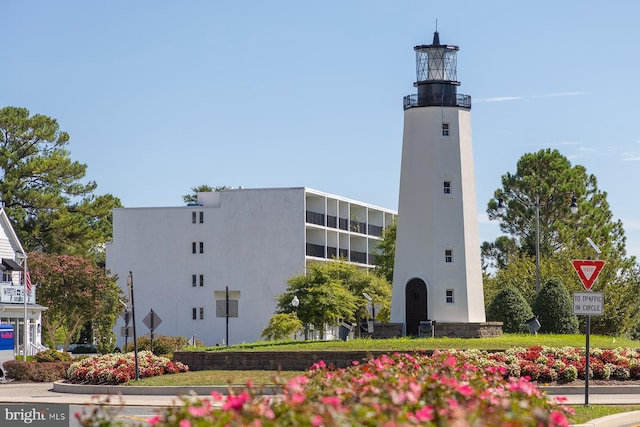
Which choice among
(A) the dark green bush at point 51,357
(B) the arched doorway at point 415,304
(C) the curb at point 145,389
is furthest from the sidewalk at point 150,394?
(B) the arched doorway at point 415,304

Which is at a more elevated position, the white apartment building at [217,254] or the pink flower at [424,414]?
the white apartment building at [217,254]

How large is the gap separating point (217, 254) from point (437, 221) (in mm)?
38051

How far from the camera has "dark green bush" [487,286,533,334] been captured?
5097cm

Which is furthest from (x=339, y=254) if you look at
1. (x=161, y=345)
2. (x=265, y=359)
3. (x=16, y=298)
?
(x=265, y=359)

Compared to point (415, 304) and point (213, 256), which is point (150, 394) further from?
point (213, 256)

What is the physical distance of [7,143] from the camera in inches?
3501

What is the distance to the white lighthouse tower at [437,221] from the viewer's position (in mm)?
49688

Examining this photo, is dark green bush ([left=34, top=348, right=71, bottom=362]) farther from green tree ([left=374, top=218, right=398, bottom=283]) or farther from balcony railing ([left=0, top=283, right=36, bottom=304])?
green tree ([left=374, top=218, right=398, bottom=283])

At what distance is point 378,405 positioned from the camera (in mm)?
11477

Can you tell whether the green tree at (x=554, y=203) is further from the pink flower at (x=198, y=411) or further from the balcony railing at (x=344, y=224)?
the pink flower at (x=198, y=411)

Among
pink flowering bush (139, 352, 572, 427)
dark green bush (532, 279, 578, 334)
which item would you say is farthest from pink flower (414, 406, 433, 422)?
dark green bush (532, 279, 578, 334)

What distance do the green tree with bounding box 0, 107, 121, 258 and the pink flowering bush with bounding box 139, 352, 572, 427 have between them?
73911mm

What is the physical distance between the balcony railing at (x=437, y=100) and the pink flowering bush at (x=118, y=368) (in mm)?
16778

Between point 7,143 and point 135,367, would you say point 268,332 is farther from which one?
point 7,143
